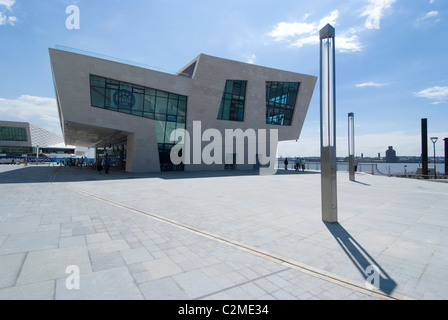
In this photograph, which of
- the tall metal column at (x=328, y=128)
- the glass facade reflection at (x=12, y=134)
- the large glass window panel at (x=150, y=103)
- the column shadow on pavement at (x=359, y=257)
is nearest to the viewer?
the column shadow on pavement at (x=359, y=257)

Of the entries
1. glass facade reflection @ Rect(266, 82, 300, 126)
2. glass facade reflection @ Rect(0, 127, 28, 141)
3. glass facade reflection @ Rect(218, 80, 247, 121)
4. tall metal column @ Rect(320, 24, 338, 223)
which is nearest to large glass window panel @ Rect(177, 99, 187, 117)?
glass facade reflection @ Rect(218, 80, 247, 121)

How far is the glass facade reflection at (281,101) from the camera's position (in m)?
32.9

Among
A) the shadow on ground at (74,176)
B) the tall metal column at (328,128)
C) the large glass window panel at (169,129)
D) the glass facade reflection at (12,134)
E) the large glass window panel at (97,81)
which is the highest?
the glass facade reflection at (12,134)

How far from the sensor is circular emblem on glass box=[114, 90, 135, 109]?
23297mm

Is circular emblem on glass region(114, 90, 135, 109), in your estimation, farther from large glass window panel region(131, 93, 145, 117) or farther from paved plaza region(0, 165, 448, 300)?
paved plaza region(0, 165, 448, 300)

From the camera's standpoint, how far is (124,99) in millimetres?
23688

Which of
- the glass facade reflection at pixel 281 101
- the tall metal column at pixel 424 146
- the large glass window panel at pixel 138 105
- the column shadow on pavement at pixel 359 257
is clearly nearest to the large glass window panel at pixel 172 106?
the large glass window panel at pixel 138 105

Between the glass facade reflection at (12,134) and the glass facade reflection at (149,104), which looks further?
the glass facade reflection at (12,134)

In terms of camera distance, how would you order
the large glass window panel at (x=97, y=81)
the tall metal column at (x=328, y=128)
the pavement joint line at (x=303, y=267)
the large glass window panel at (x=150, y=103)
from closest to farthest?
the pavement joint line at (x=303, y=267) < the tall metal column at (x=328, y=128) < the large glass window panel at (x=97, y=81) < the large glass window panel at (x=150, y=103)

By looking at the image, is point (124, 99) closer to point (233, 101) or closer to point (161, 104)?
point (161, 104)

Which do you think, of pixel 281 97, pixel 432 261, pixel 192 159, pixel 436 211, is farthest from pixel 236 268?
pixel 281 97

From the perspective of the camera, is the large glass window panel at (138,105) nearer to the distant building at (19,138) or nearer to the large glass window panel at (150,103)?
the large glass window panel at (150,103)

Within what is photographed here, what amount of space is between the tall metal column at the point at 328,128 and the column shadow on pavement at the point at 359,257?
683mm
